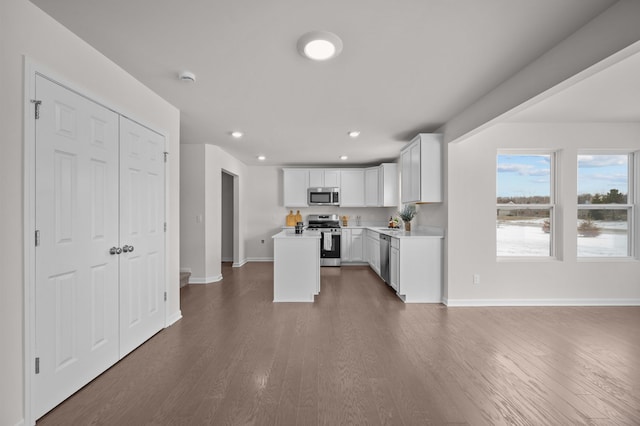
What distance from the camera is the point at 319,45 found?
215 cm

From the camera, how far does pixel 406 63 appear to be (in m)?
2.46

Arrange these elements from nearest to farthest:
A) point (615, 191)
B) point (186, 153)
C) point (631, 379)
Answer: point (631, 379) → point (615, 191) → point (186, 153)

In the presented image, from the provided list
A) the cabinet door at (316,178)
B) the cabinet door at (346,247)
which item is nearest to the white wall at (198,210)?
the cabinet door at (316,178)

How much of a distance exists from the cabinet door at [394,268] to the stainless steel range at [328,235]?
5.78 feet

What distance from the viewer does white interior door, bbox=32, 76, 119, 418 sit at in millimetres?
1819

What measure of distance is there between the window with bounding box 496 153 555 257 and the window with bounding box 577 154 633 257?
0.43 m

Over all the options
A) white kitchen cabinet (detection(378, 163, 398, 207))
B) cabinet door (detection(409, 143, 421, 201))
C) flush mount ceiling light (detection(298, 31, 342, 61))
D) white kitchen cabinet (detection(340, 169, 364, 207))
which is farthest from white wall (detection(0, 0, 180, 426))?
white kitchen cabinet (detection(340, 169, 364, 207))

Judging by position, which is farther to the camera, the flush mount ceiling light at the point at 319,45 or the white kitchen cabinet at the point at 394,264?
the white kitchen cabinet at the point at 394,264

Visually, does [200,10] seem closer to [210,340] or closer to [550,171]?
[210,340]

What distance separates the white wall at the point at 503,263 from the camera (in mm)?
4066

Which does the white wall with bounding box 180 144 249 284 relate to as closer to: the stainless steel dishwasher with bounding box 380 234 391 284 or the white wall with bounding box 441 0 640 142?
the stainless steel dishwasher with bounding box 380 234 391 284

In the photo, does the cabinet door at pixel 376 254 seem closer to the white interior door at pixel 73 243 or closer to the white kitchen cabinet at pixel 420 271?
the white kitchen cabinet at pixel 420 271

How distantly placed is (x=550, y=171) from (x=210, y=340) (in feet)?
15.6

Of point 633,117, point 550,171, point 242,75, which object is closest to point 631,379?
point 550,171
